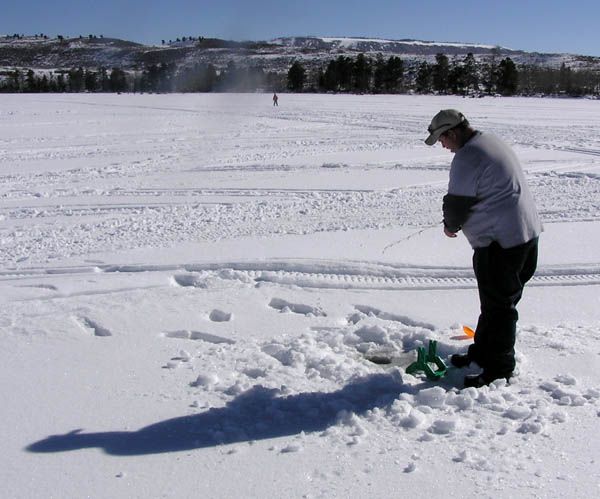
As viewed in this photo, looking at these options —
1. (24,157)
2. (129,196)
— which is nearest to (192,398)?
(129,196)

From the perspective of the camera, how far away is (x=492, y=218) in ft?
11.5

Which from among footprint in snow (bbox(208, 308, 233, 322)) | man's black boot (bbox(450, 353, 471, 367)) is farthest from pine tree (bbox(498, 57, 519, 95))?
man's black boot (bbox(450, 353, 471, 367))

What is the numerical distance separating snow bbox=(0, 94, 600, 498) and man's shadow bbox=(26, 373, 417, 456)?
1cm

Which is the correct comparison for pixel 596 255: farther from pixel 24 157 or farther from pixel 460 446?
pixel 24 157

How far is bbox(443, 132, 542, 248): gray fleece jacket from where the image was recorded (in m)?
3.45

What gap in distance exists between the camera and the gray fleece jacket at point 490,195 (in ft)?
11.3

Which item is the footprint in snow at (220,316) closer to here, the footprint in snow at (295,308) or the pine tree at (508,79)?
the footprint in snow at (295,308)

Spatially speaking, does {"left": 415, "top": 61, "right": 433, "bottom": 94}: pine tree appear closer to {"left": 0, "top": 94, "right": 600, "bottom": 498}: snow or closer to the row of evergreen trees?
the row of evergreen trees

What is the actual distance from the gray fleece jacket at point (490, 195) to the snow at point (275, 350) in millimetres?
919

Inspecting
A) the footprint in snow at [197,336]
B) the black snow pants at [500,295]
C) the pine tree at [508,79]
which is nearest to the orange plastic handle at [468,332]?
the black snow pants at [500,295]

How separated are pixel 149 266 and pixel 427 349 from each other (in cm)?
309

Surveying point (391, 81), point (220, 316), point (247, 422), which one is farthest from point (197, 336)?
point (391, 81)

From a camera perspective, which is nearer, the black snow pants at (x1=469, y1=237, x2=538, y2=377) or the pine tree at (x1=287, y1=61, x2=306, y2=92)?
the black snow pants at (x1=469, y1=237, x2=538, y2=377)

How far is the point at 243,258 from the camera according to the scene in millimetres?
6504
